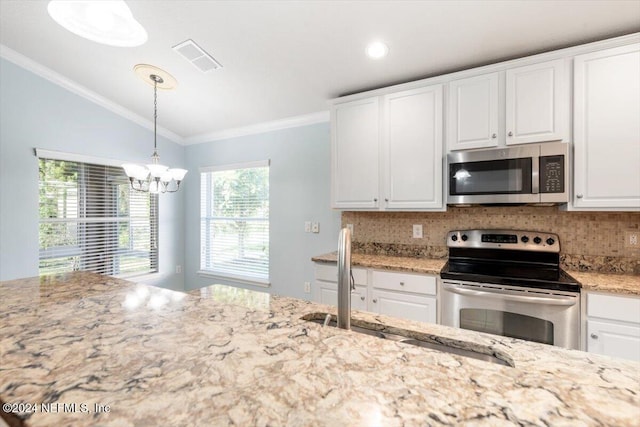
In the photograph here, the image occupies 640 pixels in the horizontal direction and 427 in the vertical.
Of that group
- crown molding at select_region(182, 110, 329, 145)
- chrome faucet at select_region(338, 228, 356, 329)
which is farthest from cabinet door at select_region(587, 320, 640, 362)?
crown molding at select_region(182, 110, 329, 145)

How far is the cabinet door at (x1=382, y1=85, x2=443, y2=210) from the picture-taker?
2.39 meters

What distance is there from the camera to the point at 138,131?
391 cm

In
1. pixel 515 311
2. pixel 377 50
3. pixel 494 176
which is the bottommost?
pixel 515 311

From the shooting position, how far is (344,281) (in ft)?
2.92

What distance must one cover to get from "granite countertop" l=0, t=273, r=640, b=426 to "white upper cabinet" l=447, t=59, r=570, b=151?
5.82ft

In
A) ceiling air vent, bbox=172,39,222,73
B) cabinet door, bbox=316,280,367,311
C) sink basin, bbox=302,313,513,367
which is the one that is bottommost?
cabinet door, bbox=316,280,367,311

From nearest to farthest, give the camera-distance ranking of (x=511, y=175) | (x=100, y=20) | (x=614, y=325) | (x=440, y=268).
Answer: (x=100, y=20) < (x=614, y=325) < (x=511, y=175) < (x=440, y=268)

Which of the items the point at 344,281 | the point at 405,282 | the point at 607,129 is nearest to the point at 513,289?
the point at 405,282

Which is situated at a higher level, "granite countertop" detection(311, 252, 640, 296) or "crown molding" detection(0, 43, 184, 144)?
"crown molding" detection(0, 43, 184, 144)

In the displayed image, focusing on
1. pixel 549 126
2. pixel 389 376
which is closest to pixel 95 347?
pixel 389 376

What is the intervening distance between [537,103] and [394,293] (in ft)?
5.49

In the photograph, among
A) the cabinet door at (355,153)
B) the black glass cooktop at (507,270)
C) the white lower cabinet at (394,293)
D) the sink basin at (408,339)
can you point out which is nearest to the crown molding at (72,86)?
the cabinet door at (355,153)

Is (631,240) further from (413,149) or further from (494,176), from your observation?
(413,149)

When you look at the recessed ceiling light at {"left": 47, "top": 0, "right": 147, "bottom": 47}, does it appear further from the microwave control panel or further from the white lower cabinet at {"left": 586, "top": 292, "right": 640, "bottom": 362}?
the white lower cabinet at {"left": 586, "top": 292, "right": 640, "bottom": 362}
